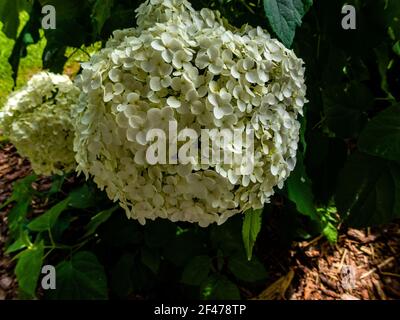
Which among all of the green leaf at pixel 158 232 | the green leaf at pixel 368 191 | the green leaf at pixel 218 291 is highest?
the green leaf at pixel 368 191

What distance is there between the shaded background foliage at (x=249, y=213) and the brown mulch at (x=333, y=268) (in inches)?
4.8

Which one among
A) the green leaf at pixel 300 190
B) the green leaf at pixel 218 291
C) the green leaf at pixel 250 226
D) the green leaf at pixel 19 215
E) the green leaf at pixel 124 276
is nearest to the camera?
the green leaf at pixel 250 226

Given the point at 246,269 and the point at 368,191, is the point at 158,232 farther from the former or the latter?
the point at 368,191

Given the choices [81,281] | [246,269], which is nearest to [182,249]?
[246,269]

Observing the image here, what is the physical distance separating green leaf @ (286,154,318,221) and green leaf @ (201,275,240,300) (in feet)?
1.24

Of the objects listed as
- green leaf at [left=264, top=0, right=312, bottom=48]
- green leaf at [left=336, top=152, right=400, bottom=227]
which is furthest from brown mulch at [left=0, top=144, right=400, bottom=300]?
green leaf at [left=264, top=0, right=312, bottom=48]

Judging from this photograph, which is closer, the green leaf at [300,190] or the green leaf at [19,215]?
the green leaf at [300,190]

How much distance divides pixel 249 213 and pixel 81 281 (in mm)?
614

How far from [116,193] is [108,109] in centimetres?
18

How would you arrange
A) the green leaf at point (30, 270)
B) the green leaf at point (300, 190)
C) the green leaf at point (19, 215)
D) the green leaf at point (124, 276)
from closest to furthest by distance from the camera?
the green leaf at point (300, 190)
the green leaf at point (30, 270)
the green leaf at point (124, 276)
the green leaf at point (19, 215)

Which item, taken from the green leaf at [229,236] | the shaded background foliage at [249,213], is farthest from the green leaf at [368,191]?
the green leaf at [229,236]

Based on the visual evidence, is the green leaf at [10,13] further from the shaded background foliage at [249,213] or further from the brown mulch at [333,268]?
the brown mulch at [333,268]

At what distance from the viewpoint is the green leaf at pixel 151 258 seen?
159cm

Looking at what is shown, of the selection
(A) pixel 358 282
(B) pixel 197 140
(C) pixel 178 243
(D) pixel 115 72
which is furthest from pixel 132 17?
(A) pixel 358 282
